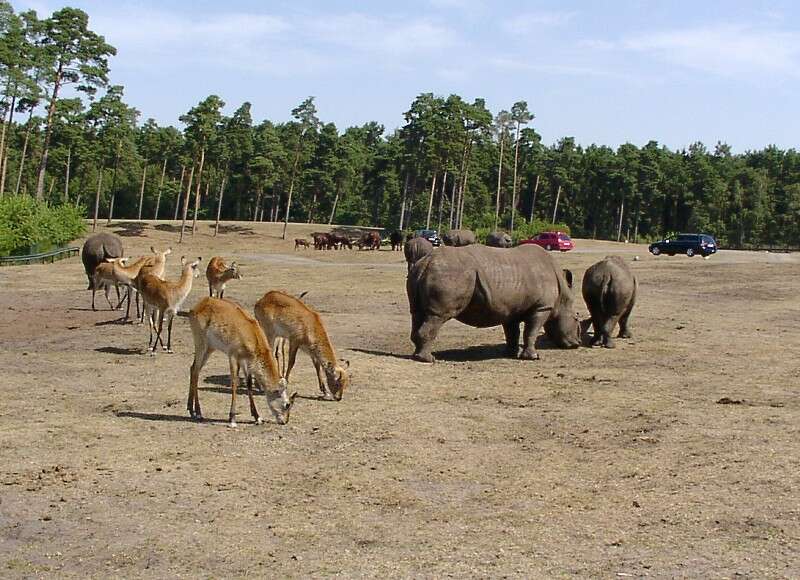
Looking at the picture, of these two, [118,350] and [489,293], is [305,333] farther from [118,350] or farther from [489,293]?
[118,350]

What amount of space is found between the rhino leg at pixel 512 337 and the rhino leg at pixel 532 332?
0.27 metres

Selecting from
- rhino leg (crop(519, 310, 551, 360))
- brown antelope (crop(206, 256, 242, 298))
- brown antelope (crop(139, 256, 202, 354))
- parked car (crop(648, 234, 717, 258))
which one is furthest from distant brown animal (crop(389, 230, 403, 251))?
brown antelope (crop(139, 256, 202, 354))

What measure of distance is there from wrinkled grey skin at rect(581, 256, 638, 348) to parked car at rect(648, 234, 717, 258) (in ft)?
140

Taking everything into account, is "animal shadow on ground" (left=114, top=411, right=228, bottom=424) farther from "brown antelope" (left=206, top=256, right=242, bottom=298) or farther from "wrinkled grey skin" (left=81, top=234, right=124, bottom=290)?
"wrinkled grey skin" (left=81, top=234, right=124, bottom=290)

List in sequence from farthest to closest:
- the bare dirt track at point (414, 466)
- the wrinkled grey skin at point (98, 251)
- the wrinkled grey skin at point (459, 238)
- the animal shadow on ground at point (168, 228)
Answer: the animal shadow on ground at point (168, 228) < the wrinkled grey skin at point (459, 238) < the wrinkled grey skin at point (98, 251) < the bare dirt track at point (414, 466)

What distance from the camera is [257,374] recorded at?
42.4 ft

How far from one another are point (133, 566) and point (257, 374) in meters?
4.75

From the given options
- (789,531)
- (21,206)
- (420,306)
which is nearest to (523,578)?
(789,531)

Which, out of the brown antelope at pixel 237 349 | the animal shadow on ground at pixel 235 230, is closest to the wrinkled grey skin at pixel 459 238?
the brown antelope at pixel 237 349

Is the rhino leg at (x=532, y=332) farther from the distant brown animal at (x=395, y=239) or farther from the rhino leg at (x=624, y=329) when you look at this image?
the distant brown animal at (x=395, y=239)

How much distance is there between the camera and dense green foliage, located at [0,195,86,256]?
165 feet

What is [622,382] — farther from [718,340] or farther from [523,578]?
[523,578]

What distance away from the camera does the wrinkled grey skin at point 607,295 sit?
22.0 m

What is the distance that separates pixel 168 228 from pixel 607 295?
72.0 meters
